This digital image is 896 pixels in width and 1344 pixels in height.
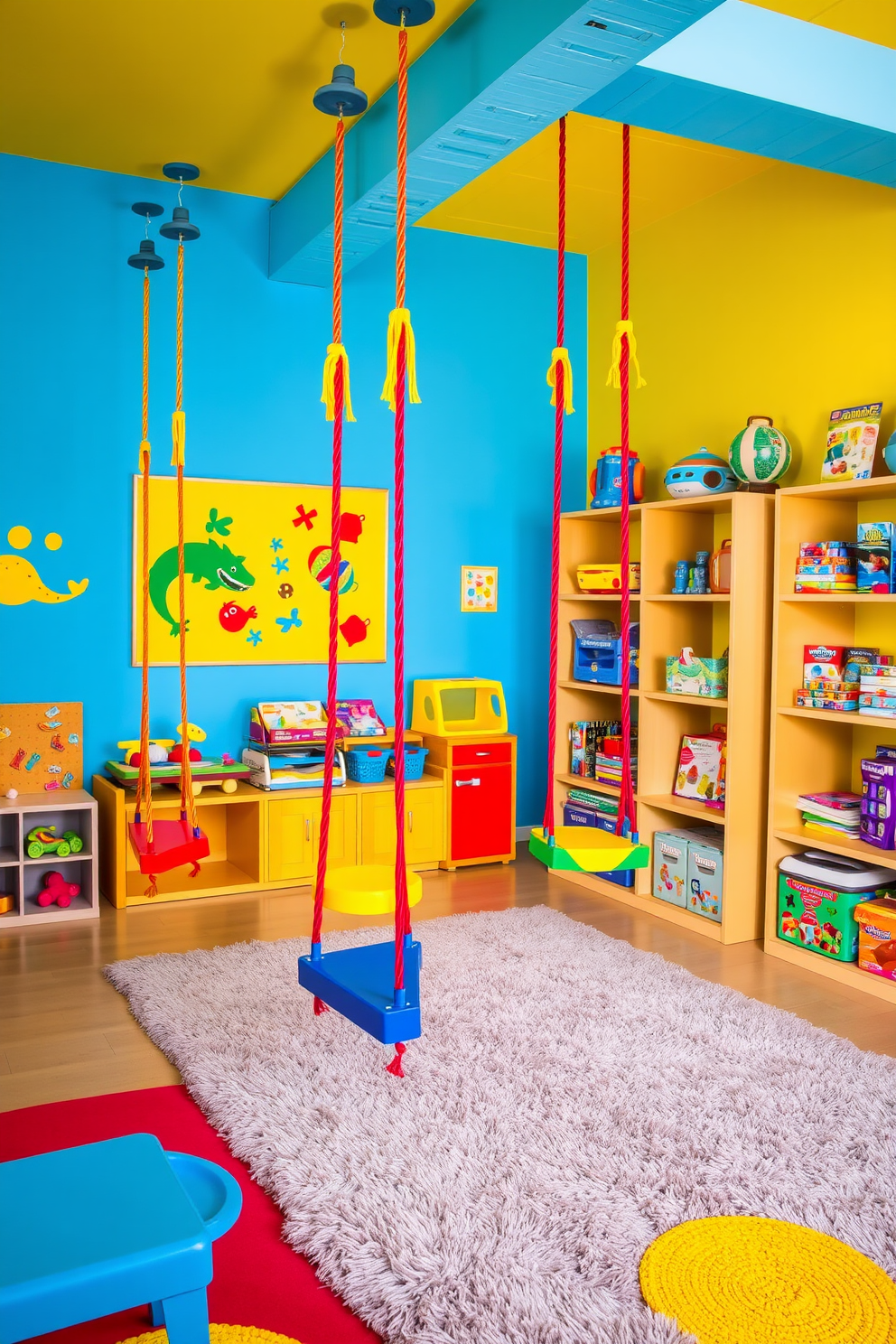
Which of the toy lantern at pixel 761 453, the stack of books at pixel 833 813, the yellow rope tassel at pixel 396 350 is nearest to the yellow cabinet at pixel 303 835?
the stack of books at pixel 833 813

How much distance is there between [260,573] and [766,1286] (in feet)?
11.9

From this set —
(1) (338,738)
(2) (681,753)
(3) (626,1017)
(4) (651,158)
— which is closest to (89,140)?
(4) (651,158)

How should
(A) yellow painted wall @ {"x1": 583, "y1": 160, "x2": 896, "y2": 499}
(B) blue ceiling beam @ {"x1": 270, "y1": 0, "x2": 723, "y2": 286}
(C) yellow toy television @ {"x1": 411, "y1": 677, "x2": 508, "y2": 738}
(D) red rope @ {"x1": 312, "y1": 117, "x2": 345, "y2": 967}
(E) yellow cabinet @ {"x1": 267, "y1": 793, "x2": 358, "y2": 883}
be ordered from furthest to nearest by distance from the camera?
1. (C) yellow toy television @ {"x1": 411, "y1": 677, "x2": 508, "y2": 738}
2. (E) yellow cabinet @ {"x1": 267, "y1": 793, "x2": 358, "y2": 883}
3. (A) yellow painted wall @ {"x1": 583, "y1": 160, "x2": 896, "y2": 499}
4. (B) blue ceiling beam @ {"x1": 270, "y1": 0, "x2": 723, "y2": 286}
5. (D) red rope @ {"x1": 312, "y1": 117, "x2": 345, "y2": 967}

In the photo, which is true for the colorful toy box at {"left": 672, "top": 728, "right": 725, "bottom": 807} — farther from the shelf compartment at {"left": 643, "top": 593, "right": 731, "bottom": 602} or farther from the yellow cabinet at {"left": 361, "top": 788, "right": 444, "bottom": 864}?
the yellow cabinet at {"left": 361, "top": 788, "right": 444, "bottom": 864}

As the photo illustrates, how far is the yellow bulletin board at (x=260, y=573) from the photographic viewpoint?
4691 millimetres

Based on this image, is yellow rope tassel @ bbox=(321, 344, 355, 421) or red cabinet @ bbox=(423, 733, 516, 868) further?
red cabinet @ bbox=(423, 733, 516, 868)

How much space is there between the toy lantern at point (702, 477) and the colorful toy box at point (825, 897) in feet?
4.97

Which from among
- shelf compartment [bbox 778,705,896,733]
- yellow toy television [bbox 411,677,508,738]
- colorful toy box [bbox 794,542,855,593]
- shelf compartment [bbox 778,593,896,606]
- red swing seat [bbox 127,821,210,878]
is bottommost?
red swing seat [bbox 127,821,210,878]

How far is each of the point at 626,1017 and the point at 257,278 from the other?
142 inches

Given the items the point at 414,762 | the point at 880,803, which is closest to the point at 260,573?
the point at 414,762

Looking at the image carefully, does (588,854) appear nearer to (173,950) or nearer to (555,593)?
(555,593)

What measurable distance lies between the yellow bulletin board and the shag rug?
1617 mm

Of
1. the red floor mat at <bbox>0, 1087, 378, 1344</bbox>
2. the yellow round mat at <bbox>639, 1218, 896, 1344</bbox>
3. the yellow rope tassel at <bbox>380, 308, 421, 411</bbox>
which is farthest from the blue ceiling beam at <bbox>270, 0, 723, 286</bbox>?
the red floor mat at <bbox>0, 1087, 378, 1344</bbox>

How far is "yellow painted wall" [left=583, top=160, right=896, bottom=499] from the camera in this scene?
4004 mm
